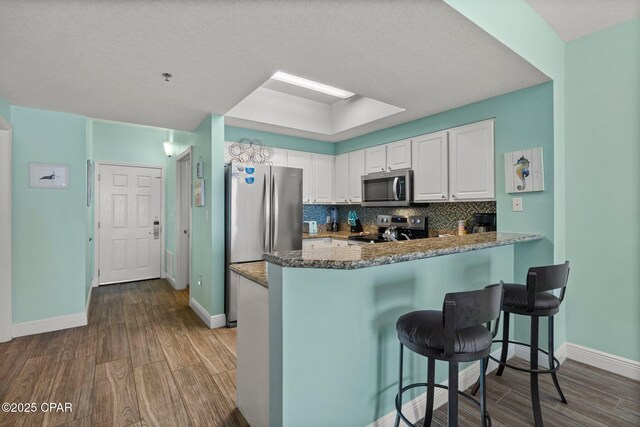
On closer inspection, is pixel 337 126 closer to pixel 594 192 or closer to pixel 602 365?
pixel 594 192

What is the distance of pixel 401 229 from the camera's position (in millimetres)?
4027

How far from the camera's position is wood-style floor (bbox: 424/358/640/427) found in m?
1.86

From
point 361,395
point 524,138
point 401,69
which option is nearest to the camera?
point 361,395

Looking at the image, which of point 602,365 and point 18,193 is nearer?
point 602,365

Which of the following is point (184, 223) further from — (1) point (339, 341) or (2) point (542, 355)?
(2) point (542, 355)

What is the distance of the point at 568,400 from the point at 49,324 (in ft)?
15.4

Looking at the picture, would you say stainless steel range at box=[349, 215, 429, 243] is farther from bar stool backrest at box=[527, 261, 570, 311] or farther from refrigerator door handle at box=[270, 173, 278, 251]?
bar stool backrest at box=[527, 261, 570, 311]

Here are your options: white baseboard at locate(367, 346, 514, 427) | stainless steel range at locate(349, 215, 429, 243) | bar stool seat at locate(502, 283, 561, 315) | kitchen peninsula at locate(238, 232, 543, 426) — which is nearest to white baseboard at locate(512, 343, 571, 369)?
white baseboard at locate(367, 346, 514, 427)

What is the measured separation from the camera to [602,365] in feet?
8.04

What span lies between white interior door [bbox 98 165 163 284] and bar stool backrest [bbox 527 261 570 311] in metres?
5.66

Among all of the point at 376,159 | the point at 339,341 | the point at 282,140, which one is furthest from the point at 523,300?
the point at 282,140

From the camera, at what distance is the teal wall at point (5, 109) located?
2798mm

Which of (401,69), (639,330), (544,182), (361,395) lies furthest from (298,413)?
(639,330)

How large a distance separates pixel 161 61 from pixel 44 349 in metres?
2.82
